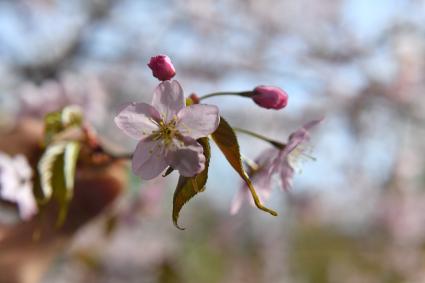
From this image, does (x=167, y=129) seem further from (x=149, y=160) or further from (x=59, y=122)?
(x=59, y=122)

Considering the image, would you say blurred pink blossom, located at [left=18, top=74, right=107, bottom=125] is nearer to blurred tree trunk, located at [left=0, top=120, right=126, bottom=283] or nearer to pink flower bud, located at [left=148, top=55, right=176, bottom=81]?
blurred tree trunk, located at [left=0, top=120, right=126, bottom=283]

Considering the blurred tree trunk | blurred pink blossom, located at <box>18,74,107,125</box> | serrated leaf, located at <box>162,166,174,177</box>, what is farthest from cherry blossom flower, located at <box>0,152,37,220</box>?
serrated leaf, located at <box>162,166,174,177</box>

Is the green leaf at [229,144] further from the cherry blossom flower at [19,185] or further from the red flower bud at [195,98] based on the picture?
the cherry blossom flower at [19,185]

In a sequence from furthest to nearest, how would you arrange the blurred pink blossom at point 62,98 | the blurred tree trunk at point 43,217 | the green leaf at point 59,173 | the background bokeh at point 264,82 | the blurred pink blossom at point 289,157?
the background bokeh at point 264,82 → the blurred pink blossom at point 62,98 → the blurred tree trunk at point 43,217 → the green leaf at point 59,173 → the blurred pink blossom at point 289,157

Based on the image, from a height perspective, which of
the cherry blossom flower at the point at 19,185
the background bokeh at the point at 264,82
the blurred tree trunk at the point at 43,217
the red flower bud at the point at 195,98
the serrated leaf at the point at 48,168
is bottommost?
the background bokeh at the point at 264,82

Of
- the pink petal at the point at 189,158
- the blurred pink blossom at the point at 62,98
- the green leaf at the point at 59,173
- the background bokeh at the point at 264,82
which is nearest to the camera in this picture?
the pink petal at the point at 189,158

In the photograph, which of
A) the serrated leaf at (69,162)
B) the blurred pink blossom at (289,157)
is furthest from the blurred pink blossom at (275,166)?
the serrated leaf at (69,162)

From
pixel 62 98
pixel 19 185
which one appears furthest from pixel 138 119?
pixel 62 98
